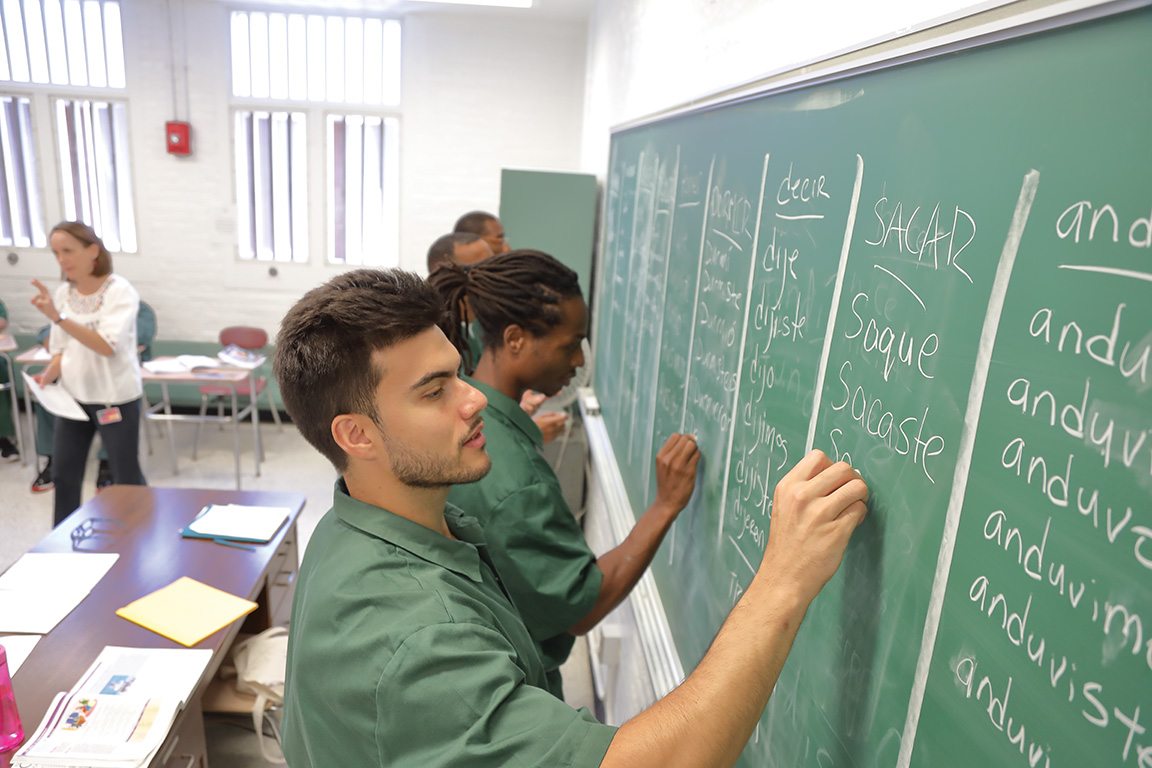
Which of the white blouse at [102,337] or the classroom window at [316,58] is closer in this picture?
the white blouse at [102,337]

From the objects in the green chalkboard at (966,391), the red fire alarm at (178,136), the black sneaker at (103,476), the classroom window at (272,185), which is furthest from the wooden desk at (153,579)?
the red fire alarm at (178,136)

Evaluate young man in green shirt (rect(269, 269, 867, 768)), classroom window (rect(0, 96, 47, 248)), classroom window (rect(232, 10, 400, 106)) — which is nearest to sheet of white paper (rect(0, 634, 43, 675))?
young man in green shirt (rect(269, 269, 867, 768))

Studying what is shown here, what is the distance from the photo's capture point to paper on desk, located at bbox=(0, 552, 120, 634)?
6.81ft

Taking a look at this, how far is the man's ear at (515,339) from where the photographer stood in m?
1.76

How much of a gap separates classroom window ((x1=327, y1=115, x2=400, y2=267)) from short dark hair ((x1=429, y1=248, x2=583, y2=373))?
481 cm

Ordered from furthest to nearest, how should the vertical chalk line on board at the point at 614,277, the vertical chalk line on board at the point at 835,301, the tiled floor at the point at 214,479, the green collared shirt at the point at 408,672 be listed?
1. the tiled floor at the point at 214,479
2. the vertical chalk line on board at the point at 614,277
3. the vertical chalk line on board at the point at 835,301
4. the green collared shirt at the point at 408,672

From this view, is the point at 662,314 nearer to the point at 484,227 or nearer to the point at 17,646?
the point at 17,646

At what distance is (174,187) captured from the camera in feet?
20.3

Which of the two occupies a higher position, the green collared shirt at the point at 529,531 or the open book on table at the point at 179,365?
the green collared shirt at the point at 529,531

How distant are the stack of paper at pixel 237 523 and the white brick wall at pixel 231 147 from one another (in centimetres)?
385

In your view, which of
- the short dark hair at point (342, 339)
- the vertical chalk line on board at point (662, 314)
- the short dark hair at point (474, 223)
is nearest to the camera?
the short dark hair at point (342, 339)

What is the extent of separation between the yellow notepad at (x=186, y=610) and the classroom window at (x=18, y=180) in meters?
5.37

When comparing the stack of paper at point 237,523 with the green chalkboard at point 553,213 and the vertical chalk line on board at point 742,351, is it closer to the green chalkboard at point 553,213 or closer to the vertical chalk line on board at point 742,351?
the vertical chalk line on board at point 742,351

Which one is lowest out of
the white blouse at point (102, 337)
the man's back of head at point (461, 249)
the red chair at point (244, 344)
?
the red chair at point (244, 344)
